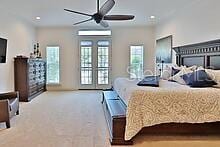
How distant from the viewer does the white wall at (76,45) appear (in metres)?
10.7

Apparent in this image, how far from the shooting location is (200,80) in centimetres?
495

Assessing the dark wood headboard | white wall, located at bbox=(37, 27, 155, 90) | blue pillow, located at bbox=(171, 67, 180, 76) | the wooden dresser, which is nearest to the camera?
the dark wood headboard

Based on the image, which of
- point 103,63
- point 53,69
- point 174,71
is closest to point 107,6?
point 174,71

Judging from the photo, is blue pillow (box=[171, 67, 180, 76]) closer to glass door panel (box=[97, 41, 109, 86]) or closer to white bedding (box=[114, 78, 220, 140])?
white bedding (box=[114, 78, 220, 140])

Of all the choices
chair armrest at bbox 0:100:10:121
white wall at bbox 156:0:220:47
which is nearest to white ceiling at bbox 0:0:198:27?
white wall at bbox 156:0:220:47

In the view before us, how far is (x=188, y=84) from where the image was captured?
5.18 meters

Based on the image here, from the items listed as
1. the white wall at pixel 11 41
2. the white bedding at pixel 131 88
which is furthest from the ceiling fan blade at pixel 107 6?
the white wall at pixel 11 41

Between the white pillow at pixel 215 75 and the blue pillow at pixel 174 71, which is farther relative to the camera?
the blue pillow at pixel 174 71

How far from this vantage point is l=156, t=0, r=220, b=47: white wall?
5562 millimetres

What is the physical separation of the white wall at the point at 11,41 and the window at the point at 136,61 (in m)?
4.04

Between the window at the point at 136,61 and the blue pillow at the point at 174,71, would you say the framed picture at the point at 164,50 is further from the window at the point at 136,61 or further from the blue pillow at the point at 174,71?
the blue pillow at the point at 174,71

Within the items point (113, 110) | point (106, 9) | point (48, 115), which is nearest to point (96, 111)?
point (48, 115)

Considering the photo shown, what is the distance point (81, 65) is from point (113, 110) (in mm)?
6583

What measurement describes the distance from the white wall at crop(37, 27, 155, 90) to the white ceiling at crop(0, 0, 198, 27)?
1.64 meters
